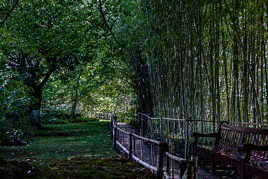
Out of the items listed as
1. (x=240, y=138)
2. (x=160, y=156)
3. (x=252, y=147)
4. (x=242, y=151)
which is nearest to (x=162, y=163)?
(x=160, y=156)

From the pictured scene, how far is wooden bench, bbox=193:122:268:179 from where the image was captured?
106 inches

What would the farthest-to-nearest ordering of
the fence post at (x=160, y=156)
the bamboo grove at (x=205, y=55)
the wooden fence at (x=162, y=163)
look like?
1. the bamboo grove at (x=205, y=55)
2. the fence post at (x=160, y=156)
3. the wooden fence at (x=162, y=163)

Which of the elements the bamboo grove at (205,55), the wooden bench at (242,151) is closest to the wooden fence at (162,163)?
the wooden bench at (242,151)

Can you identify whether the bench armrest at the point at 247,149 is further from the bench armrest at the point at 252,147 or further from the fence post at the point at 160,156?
the fence post at the point at 160,156

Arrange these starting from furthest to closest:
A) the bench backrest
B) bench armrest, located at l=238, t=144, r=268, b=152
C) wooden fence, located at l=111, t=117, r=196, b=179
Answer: the bench backrest → bench armrest, located at l=238, t=144, r=268, b=152 → wooden fence, located at l=111, t=117, r=196, b=179

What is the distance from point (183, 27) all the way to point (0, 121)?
4023 mm

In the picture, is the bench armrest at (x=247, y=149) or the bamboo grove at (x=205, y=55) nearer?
the bench armrest at (x=247, y=149)

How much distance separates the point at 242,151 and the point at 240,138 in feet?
2.85

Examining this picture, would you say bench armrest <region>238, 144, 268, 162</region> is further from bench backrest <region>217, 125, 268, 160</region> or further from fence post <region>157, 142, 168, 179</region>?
fence post <region>157, 142, 168, 179</region>

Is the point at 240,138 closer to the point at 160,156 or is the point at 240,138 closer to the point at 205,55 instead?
the point at 160,156

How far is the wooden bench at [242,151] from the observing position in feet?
8.80

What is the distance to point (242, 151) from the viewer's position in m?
2.78

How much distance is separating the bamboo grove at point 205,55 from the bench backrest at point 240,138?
0.75 ft

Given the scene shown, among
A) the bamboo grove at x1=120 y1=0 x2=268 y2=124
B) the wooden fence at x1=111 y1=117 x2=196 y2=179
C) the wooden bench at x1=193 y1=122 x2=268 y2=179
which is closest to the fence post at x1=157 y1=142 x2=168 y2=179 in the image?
the wooden fence at x1=111 y1=117 x2=196 y2=179
